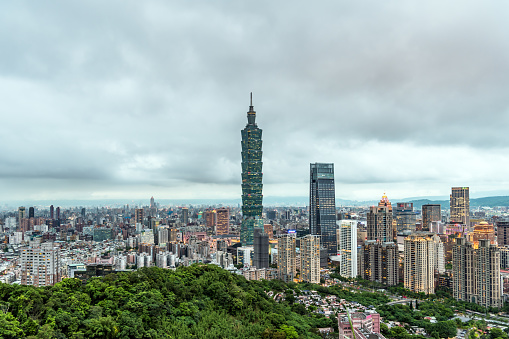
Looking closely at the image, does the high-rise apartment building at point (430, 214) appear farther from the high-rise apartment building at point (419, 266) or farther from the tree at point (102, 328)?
the tree at point (102, 328)

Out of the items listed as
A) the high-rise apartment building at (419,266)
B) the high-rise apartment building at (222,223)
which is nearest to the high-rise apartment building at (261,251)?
the high-rise apartment building at (419,266)

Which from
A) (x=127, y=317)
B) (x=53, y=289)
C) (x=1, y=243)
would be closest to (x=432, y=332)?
(x=127, y=317)

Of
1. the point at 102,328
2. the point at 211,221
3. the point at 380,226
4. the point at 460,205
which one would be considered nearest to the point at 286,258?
the point at 380,226

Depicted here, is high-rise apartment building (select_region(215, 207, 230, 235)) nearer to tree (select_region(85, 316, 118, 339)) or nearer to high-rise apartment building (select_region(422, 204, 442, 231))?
high-rise apartment building (select_region(422, 204, 442, 231))

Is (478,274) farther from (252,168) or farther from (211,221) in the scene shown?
(211,221)

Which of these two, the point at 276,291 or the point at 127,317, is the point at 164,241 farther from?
the point at 127,317

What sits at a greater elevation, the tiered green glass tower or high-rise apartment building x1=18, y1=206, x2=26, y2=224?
the tiered green glass tower

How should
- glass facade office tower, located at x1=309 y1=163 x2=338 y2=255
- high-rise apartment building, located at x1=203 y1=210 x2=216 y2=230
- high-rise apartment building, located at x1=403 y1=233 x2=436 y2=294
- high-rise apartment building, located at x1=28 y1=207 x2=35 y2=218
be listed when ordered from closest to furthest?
1. high-rise apartment building, located at x1=403 y1=233 x2=436 y2=294
2. glass facade office tower, located at x1=309 y1=163 x2=338 y2=255
3. high-rise apartment building, located at x1=28 y1=207 x2=35 y2=218
4. high-rise apartment building, located at x1=203 y1=210 x2=216 y2=230

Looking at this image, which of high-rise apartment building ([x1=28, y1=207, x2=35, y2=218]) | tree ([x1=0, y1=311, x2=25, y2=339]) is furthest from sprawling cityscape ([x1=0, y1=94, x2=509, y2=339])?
tree ([x1=0, y1=311, x2=25, y2=339])
